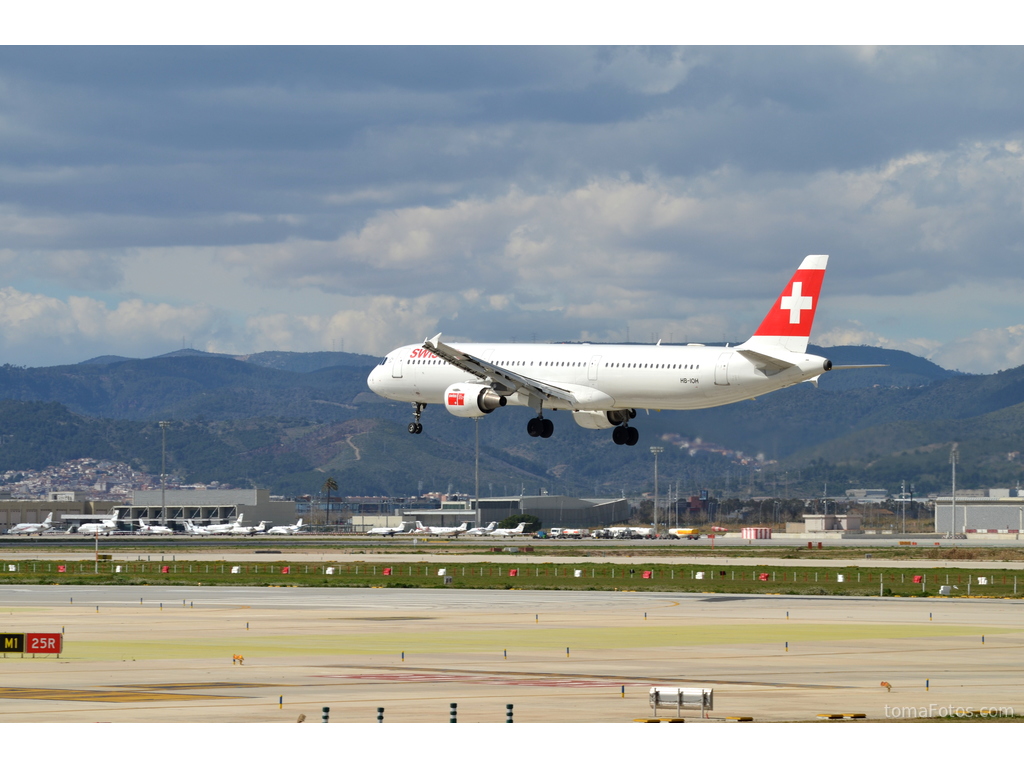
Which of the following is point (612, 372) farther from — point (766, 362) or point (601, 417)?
point (766, 362)

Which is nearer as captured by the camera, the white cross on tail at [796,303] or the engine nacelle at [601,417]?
the white cross on tail at [796,303]

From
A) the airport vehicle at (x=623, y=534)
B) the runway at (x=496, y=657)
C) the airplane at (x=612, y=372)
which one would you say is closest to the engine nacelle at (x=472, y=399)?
the airplane at (x=612, y=372)

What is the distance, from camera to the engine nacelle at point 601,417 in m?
86.5

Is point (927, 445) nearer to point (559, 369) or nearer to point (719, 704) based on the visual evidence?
point (559, 369)

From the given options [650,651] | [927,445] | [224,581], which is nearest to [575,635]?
[650,651]

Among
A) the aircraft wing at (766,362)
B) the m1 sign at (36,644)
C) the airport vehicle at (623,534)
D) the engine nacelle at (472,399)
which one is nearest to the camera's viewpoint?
the m1 sign at (36,644)

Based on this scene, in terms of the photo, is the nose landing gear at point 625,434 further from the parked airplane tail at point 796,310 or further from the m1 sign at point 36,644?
the m1 sign at point 36,644

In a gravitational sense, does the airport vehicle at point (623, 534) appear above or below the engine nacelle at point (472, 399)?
below

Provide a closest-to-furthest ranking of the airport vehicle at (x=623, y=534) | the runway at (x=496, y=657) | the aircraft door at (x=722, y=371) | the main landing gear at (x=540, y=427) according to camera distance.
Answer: the runway at (x=496, y=657)
the aircraft door at (x=722, y=371)
the main landing gear at (x=540, y=427)
the airport vehicle at (x=623, y=534)

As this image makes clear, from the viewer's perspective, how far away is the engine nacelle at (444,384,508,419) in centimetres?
8406

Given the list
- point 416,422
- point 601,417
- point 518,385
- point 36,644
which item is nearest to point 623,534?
point 601,417

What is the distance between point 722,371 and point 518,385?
13.6m

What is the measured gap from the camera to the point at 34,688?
116 feet

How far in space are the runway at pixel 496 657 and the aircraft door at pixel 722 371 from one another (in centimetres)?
1202
